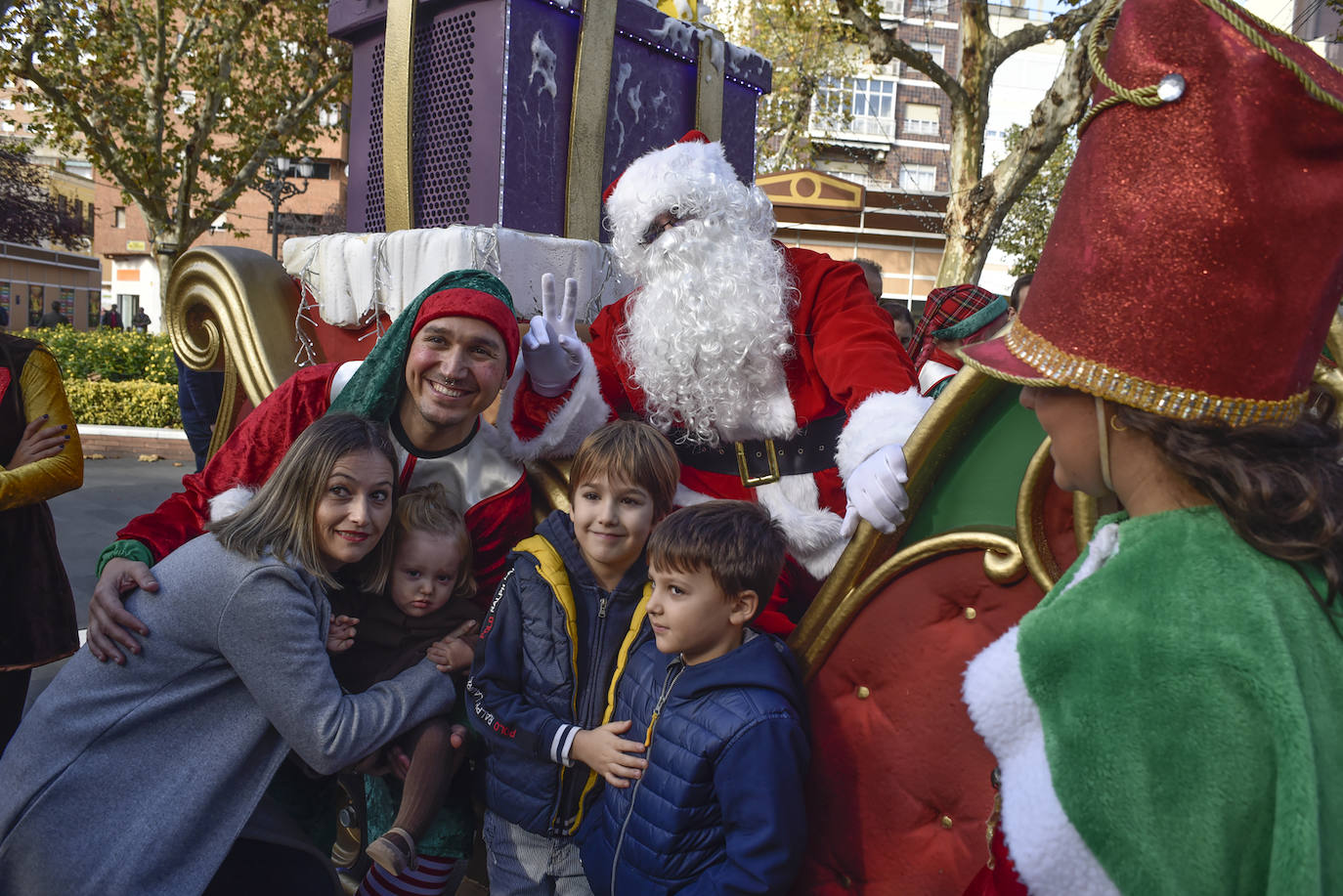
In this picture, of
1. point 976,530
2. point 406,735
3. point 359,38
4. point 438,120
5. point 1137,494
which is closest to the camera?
point 1137,494

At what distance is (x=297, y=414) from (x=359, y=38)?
1959 millimetres

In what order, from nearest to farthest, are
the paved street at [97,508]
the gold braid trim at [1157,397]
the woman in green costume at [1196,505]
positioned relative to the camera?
the woman in green costume at [1196,505] → the gold braid trim at [1157,397] → the paved street at [97,508]

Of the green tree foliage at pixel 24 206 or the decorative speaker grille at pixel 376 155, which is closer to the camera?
the decorative speaker grille at pixel 376 155

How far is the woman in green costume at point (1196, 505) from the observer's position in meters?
0.95

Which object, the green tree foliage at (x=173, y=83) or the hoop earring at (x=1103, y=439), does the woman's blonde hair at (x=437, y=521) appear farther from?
the green tree foliage at (x=173, y=83)

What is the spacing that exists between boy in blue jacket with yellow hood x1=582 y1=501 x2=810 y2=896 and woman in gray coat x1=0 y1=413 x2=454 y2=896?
624 mm

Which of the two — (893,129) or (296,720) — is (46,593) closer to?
(296,720)

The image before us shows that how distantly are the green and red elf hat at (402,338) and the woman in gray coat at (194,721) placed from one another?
0.35 metres

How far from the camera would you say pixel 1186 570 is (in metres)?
1.02

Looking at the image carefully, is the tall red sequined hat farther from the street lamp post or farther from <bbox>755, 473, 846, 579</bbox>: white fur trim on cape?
the street lamp post

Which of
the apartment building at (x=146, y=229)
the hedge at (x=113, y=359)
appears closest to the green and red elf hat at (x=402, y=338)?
the hedge at (x=113, y=359)

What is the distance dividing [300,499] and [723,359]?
3.90ft

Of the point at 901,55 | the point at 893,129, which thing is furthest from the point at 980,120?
the point at 893,129

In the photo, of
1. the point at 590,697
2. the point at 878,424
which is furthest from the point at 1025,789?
the point at 590,697
